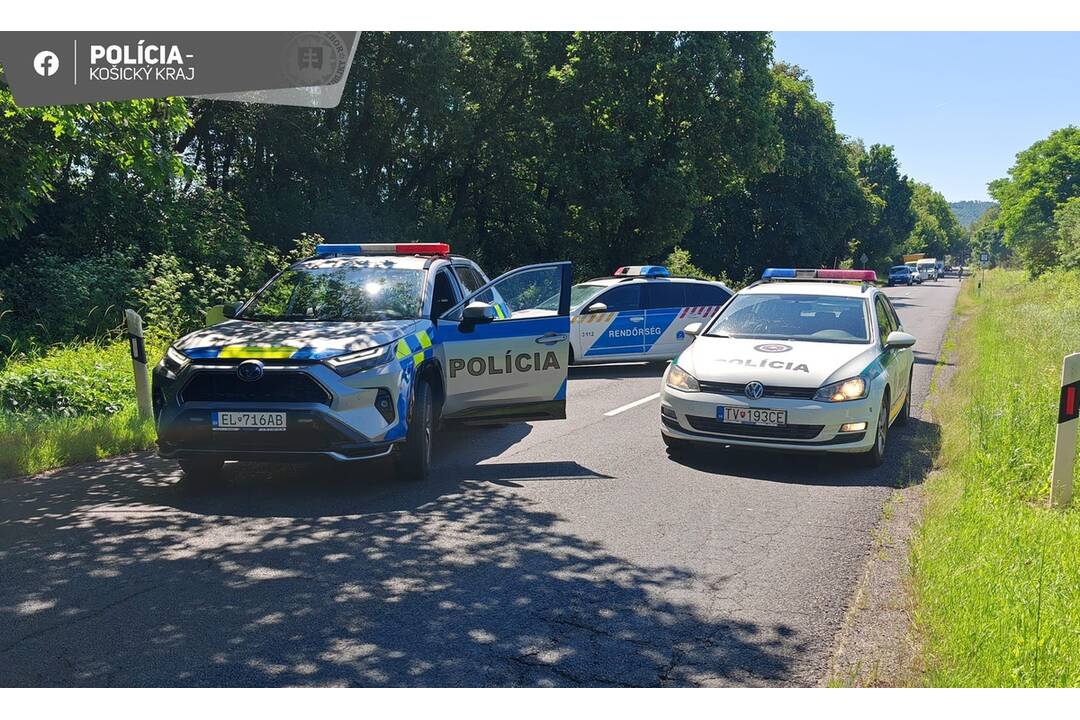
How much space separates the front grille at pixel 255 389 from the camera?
23.7 feet

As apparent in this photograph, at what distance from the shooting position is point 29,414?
1066cm

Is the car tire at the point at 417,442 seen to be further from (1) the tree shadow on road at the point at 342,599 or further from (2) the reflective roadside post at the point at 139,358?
(2) the reflective roadside post at the point at 139,358

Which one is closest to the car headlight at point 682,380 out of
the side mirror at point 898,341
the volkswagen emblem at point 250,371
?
the side mirror at point 898,341

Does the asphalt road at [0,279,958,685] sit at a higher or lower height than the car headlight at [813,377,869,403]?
lower

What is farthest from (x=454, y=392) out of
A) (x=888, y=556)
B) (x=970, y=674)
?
(x=970, y=674)

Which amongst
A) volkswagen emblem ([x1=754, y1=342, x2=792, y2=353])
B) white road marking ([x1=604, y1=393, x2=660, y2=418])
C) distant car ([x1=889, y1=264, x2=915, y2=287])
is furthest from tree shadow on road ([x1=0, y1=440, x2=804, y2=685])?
distant car ([x1=889, y1=264, x2=915, y2=287])

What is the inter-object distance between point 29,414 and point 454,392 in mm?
5173

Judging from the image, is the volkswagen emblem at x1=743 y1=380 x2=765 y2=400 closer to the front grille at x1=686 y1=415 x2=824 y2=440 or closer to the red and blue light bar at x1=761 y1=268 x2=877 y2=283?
the front grille at x1=686 y1=415 x2=824 y2=440

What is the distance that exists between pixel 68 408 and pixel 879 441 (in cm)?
878

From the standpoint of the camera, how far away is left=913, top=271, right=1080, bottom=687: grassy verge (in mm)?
4211

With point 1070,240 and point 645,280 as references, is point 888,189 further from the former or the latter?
point 645,280

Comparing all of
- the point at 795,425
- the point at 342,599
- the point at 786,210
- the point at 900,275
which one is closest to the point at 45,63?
the point at 342,599

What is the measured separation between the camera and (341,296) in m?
8.80

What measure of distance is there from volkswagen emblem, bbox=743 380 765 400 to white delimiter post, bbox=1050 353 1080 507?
7.57 feet
